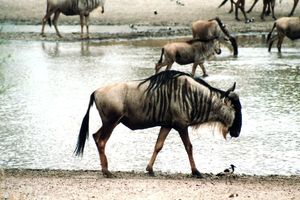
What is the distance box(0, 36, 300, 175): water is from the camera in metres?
10.1

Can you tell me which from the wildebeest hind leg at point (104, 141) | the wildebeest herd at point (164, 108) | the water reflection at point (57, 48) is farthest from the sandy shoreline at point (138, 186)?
the water reflection at point (57, 48)

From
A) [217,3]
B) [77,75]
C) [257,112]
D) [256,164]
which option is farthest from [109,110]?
[217,3]

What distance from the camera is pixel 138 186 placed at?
27.7 feet

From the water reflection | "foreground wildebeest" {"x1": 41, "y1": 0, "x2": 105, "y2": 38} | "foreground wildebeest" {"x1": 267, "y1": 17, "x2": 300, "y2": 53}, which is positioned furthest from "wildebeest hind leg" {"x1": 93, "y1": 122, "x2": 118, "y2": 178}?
"foreground wildebeest" {"x1": 41, "y1": 0, "x2": 105, "y2": 38}

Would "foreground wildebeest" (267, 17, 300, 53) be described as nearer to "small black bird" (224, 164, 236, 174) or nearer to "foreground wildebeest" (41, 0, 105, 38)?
"foreground wildebeest" (41, 0, 105, 38)

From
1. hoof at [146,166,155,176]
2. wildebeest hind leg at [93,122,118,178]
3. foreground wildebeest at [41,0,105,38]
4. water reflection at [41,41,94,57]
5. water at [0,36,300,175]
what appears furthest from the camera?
foreground wildebeest at [41,0,105,38]

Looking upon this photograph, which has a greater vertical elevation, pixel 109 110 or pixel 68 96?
pixel 109 110

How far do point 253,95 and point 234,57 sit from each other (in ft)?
18.4

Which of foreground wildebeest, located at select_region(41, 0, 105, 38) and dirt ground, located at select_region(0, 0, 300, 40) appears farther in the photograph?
foreground wildebeest, located at select_region(41, 0, 105, 38)

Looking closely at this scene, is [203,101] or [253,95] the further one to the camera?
[253,95]

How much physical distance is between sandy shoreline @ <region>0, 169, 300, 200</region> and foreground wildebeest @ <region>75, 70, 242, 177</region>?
0.27m

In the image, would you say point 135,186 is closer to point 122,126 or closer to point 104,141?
point 104,141

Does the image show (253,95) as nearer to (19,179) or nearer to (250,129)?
(250,129)

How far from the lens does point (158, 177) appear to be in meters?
9.10
